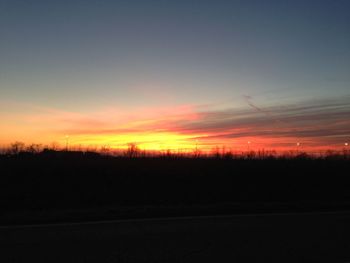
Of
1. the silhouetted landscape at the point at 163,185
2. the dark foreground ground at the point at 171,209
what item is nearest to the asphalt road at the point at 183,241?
the dark foreground ground at the point at 171,209

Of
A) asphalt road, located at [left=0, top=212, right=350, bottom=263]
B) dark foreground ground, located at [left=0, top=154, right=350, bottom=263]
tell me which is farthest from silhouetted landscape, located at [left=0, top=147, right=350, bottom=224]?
asphalt road, located at [left=0, top=212, right=350, bottom=263]

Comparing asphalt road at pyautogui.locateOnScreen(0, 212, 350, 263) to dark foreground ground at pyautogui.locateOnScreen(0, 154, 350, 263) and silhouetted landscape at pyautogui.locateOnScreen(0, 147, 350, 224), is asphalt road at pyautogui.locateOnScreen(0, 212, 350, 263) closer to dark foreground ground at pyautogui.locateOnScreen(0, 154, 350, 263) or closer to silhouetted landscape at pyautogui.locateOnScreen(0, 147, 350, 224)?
dark foreground ground at pyautogui.locateOnScreen(0, 154, 350, 263)

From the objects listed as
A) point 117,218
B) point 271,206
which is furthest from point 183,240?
point 271,206

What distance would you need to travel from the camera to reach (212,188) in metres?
20.5

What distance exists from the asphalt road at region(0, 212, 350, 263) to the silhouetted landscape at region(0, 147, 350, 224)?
2292 millimetres

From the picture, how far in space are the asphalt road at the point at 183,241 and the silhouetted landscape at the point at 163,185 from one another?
2292 millimetres

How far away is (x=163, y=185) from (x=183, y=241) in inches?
440

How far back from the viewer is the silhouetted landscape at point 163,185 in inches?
603

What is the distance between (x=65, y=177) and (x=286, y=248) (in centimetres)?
1294

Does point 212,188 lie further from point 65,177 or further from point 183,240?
point 183,240

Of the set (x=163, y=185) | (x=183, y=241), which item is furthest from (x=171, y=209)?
(x=163, y=185)

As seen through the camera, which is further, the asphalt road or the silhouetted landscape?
the silhouetted landscape

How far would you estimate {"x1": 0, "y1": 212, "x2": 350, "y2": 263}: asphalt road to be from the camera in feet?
25.7

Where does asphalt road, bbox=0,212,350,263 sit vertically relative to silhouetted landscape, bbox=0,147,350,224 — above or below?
below
